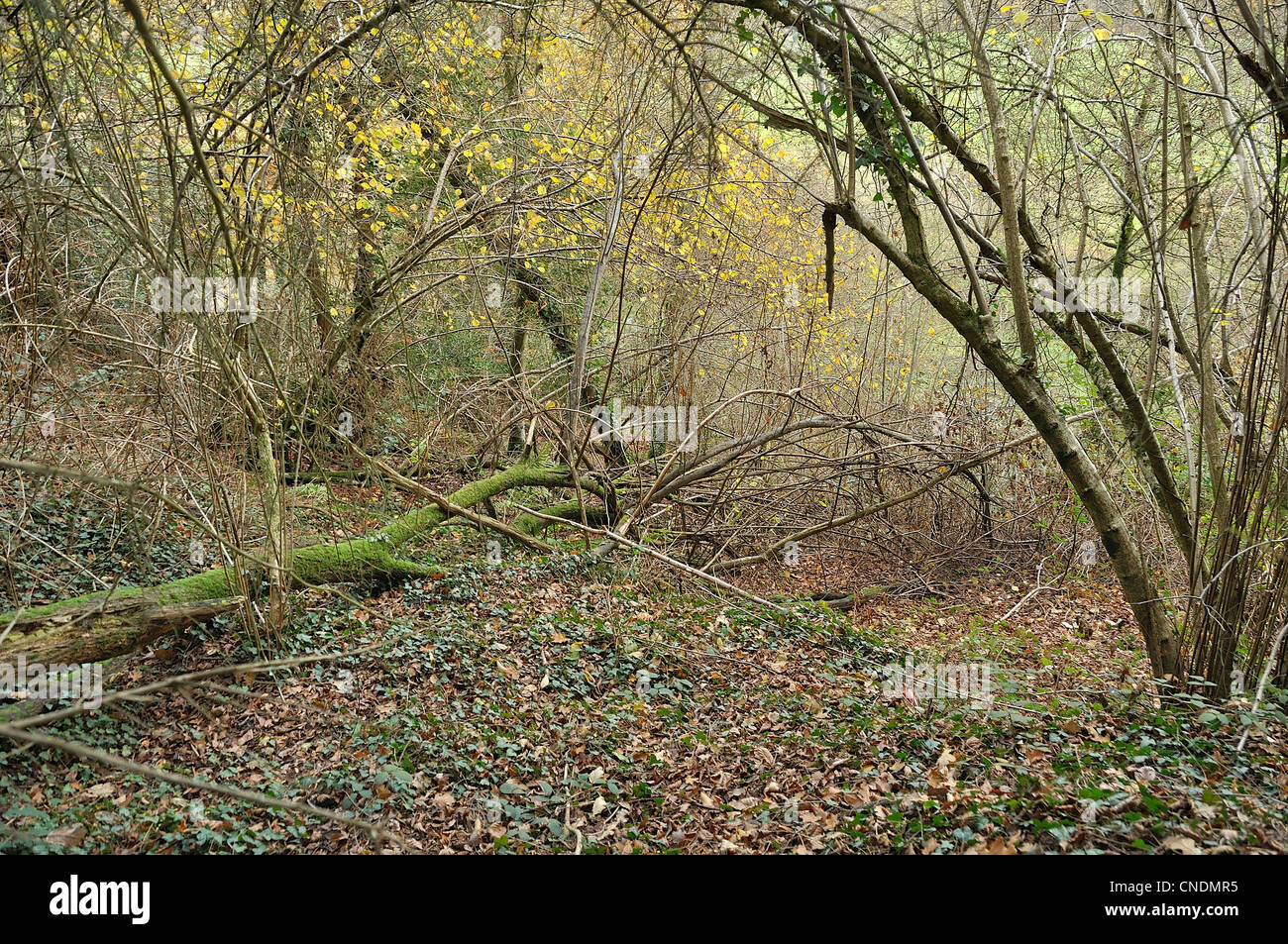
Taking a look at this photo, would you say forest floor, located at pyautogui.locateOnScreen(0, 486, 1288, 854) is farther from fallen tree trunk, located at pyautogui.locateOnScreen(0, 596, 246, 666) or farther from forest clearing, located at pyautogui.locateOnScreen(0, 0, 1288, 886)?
fallen tree trunk, located at pyautogui.locateOnScreen(0, 596, 246, 666)

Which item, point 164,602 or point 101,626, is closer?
point 101,626

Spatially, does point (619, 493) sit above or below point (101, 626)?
above

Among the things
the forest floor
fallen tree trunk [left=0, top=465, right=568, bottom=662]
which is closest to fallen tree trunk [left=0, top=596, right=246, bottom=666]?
fallen tree trunk [left=0, top=465, right=568, bottom=662]

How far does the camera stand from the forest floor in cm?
341

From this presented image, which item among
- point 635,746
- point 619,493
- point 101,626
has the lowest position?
point 635,746

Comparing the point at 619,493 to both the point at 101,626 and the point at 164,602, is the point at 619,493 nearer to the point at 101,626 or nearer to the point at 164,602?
the point at 164,602

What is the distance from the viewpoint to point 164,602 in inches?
203

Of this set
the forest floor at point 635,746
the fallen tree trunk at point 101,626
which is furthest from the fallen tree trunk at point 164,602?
the forest floor at point 635,746

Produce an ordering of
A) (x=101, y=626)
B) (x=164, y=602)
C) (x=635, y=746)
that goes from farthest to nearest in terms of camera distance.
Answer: (x=164, y=602), (x=101, y=626), (x=635, y=746)

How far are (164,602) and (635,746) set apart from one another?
3.24 meters

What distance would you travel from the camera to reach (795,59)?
4.36 meters

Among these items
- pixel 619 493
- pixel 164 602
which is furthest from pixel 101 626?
pixel 619 493

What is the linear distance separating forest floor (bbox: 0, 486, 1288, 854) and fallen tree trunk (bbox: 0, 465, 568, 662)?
0.59ft

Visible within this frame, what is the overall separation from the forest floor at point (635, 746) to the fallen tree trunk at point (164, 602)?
181 mm
